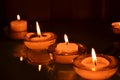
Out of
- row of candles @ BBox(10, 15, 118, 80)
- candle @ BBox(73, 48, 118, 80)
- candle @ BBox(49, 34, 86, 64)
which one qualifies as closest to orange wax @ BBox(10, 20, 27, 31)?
row of candles @ BBox(10, 15, 118, 80)

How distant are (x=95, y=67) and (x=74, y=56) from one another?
0.15 m

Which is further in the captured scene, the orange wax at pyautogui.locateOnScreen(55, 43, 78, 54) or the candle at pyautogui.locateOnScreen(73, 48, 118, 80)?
the orange wax at pyautogui.locateOnScreen(55, 43, 78, 54)

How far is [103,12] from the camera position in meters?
1.78

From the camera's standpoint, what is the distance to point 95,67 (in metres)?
0.84

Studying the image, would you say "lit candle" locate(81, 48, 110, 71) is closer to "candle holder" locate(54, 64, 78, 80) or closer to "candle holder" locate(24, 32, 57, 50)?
"candle holder" locate(54, 64, 78, 80)

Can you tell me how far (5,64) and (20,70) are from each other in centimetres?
9

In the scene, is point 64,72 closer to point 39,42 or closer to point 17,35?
point 39,42

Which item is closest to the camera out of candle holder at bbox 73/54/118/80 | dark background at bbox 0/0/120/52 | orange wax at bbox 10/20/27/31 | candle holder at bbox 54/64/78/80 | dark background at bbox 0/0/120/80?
candle holder at bbox 73/54/118/80

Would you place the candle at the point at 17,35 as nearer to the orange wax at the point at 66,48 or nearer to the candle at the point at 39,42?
the candle at the point at 39,42

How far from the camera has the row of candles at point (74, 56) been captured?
0.84 meters

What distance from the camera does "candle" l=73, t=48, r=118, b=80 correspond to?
32.7 inches

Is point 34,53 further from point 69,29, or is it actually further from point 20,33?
point 69,29

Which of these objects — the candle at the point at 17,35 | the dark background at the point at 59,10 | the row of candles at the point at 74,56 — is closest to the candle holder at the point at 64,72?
the row of candles at the point at 74,56

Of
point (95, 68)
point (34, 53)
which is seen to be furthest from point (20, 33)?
point (95, 68)
